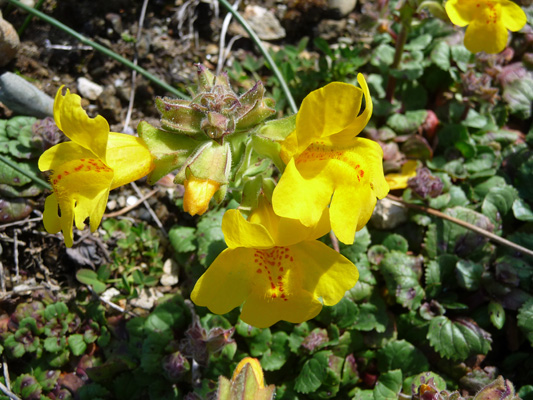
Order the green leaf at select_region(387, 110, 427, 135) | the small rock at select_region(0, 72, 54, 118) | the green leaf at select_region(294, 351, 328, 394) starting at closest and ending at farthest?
1. the green leaf at select_region(294, 351, 328, 394)
2. the small rock at select_region(0, 72, 54, 118)
3. the green leaf at select_region(387, 110, 427, 135)

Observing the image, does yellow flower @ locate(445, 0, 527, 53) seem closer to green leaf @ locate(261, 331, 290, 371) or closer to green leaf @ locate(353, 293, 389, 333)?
green leaf @ locate(353, 293, 389, 333)

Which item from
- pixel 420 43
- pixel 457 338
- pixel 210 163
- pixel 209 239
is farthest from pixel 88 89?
pixel 457 338

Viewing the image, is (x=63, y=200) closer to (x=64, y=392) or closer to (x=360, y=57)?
(x=64, y=392)

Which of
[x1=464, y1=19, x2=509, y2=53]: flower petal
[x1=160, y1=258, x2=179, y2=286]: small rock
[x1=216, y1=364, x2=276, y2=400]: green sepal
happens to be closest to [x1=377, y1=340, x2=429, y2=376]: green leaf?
[x1=216, y1=364, x2=276, y2=400]: green sepal

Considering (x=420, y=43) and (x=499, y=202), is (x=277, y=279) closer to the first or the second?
(x=499, y=202)

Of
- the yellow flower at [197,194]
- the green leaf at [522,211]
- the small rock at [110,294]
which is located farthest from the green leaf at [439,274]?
the small rock at [110,294]

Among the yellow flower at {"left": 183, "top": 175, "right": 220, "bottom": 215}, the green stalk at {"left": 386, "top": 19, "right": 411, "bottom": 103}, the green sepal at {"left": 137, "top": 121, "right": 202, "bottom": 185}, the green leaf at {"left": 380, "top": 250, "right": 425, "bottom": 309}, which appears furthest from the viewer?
the green stalk at {"left": 386, "top": 19, "right": 411, "bottom": 103}

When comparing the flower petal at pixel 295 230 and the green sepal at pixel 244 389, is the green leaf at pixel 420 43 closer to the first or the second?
the flower petal at pixel 295 230
